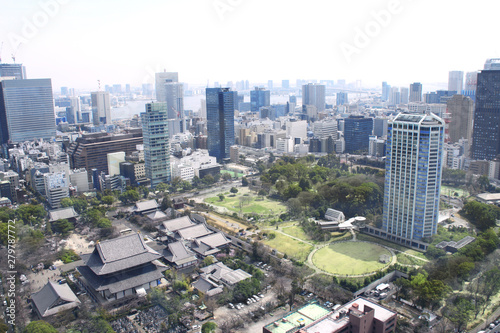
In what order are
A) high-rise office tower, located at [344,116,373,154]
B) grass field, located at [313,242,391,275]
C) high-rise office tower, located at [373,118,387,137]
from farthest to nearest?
high-rise office tower, located at [373,118,387,137], high-rise office tower, located at [344,116,373,154], grass field, located at [313,242,391,275]

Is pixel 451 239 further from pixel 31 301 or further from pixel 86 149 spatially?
pixel 86 149

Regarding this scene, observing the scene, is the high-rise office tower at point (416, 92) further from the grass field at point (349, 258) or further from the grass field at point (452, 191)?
the grass field at point (349, 258)

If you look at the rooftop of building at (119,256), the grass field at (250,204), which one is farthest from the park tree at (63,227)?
the grass field at (250,204)

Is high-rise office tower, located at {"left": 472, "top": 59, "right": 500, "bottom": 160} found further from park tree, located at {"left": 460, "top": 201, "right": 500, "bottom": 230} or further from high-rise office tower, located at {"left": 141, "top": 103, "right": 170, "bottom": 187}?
high-rise office tower, located at {"left": 141, "top": 103, "right": 170, "bottom": 187}

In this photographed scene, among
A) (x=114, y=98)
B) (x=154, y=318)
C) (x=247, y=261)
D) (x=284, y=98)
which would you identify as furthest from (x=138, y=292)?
(x=284, y=98)

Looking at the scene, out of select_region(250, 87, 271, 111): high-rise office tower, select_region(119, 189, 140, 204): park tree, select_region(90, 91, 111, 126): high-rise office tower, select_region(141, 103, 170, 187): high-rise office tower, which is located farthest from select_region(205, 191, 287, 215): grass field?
select_region(250, 87, 271, 111): high-rise office tower

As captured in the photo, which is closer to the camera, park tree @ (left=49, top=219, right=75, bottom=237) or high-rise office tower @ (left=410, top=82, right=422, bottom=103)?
park tree @ (left=49, top=219, right=75, bottom=237)
